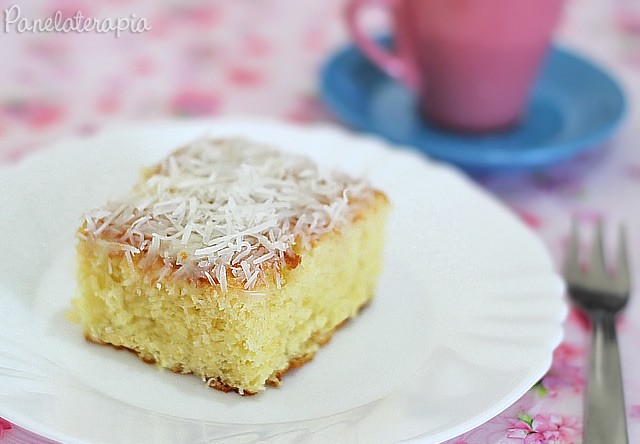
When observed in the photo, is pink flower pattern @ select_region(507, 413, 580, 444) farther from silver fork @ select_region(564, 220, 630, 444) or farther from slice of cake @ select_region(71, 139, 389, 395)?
slice of cake @ select_region(71, 139, 389, 395)

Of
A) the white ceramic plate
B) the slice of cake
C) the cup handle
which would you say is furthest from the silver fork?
the cup handle

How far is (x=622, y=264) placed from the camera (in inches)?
60.5

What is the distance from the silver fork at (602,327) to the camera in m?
1.13

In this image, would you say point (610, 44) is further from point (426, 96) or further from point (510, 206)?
point (510, 206)

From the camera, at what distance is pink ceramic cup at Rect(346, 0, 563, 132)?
1.88 metres

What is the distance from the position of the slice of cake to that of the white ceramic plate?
0.04m

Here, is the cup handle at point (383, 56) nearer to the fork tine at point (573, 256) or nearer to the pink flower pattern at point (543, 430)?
the fork tine at point (573, 256)

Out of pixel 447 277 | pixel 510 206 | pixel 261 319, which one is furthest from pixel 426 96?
pixel 261 319

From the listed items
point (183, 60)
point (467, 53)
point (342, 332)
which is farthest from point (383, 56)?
point (342, 332)

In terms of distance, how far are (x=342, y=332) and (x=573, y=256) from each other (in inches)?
21.5

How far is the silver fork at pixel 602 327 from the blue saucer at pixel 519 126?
0.95 ft

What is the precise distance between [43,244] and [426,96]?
3.72 ft

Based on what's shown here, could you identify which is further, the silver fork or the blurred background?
the blurred background

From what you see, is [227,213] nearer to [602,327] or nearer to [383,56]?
[602,327]
